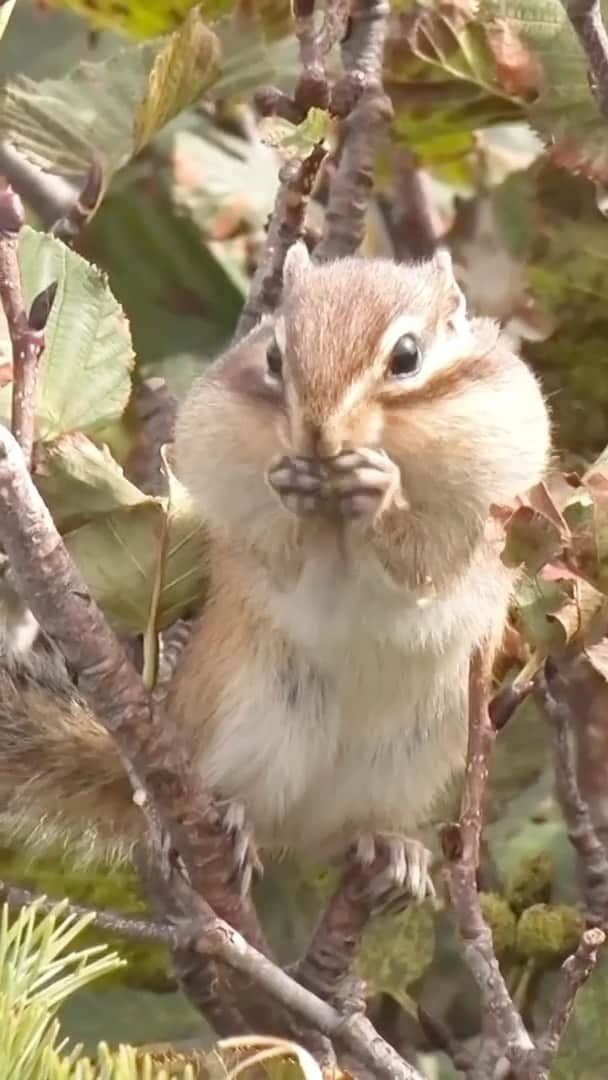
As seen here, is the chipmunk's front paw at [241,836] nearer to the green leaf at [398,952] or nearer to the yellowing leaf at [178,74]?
the green leaf at [398,952]

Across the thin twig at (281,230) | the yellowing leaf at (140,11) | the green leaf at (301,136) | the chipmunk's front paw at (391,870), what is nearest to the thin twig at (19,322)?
the green leaf at (301,136)

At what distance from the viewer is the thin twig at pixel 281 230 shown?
1.01 m

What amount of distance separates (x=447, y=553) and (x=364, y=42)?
1.01 ft

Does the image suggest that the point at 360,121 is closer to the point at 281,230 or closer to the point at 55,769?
the point at 281,230

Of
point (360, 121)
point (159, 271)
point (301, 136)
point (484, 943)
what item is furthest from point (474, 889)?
point (159, 271)

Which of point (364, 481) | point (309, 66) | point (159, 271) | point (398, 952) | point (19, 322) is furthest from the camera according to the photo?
point (159, 271)

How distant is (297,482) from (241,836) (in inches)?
11.1

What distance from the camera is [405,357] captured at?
0.89 m

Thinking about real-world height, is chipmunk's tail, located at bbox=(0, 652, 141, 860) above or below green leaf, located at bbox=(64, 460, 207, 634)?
below

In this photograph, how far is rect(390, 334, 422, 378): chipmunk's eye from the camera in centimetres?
88

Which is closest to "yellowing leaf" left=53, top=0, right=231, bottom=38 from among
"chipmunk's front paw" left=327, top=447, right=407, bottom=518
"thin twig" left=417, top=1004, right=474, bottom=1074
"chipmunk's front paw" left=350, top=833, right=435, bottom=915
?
"chipmunk's front paw" left=327, top=447, right=407, bottom=518

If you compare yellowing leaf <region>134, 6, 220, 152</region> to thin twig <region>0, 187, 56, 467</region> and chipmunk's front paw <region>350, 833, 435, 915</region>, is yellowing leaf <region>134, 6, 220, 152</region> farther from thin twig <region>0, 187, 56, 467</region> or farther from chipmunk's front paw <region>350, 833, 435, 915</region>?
chipmunk's front paw <region>350, 833, 435, 915</region>

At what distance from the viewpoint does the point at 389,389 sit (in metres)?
0.87

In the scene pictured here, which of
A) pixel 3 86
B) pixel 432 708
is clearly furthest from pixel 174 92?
pixel 432 708
